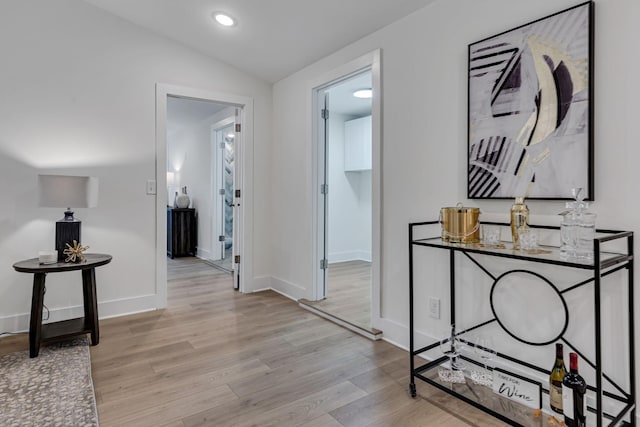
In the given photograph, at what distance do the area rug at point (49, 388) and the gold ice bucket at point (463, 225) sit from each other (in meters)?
1.88

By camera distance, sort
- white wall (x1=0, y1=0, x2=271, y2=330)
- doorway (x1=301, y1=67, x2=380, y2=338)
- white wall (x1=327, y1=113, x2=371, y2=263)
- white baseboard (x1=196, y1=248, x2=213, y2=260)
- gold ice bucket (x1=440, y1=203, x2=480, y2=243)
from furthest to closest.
→ white baseboard (x1=196, y1=248, x2=213, y2=260) < white wall (x1=327, y1=113, x2=371, y2=263) < doorway (x1=301, y1=67, x2=380, y2=338) < white wall (x1=0, y1=0, x2=271, y2=330) < gold ice bucket (x1=440, y1=203, x2=480, y2=243)

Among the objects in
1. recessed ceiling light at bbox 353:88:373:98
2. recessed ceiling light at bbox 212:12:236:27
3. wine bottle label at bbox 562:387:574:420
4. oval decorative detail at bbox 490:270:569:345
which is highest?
recessed ceiling light at bbox 212:12:236:27

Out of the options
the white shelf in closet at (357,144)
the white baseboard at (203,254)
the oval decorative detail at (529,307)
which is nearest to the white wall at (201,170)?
the white baseboard at (203,254)

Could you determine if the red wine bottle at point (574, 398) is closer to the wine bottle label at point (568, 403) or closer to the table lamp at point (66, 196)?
the wine bottle label at point (568, 403)

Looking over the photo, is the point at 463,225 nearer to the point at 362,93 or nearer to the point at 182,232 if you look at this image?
the point at 362,93

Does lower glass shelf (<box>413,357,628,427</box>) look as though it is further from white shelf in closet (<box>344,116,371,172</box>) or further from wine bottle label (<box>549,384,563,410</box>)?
white shelf in closet (<box>344,116,371,172</box>)

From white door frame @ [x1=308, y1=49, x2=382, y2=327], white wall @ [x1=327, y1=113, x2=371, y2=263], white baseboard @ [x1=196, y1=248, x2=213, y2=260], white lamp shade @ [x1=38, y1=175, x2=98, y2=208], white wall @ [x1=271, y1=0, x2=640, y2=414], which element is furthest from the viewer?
white baseboard @ [x1=196, y1=248, x2=213, y2=260]

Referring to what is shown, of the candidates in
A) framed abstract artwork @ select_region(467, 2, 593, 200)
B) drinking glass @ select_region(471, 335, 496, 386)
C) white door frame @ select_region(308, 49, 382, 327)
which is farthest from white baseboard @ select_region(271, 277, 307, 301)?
framed abstract artwork @ select_region(467, 2, 593, 200)

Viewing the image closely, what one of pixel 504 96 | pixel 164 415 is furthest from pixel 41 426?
pixel 504 96

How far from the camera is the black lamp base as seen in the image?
2.49 metres

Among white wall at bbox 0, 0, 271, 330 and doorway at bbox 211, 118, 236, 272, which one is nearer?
white wall at bbox 0, 0, 271, 330

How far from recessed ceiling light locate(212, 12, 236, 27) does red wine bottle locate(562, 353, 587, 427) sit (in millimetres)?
3032

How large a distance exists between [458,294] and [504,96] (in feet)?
3.60

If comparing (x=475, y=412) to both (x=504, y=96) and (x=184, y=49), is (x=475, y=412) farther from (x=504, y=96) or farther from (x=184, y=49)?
(x=184, y=49)
